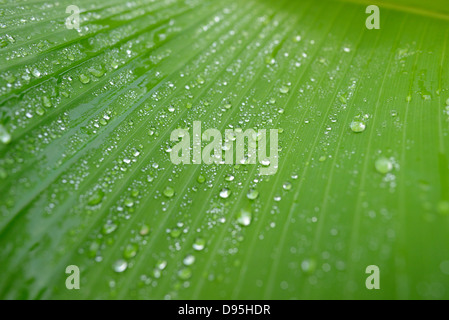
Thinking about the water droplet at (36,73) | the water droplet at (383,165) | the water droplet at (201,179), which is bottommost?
the water droplet at (201,179)

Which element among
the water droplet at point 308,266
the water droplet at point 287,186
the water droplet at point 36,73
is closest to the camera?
the water droplet at point 308,266

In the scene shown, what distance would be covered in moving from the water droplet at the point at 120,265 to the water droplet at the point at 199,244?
125 mm

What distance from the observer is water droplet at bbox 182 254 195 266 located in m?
0.52

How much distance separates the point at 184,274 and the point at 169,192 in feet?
0.55

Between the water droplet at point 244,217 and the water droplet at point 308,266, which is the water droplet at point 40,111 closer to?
the water droplet at point 244,217

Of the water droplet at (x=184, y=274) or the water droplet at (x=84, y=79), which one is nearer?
the water droplet at (x=184, y=274)

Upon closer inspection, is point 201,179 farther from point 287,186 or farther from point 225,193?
point 287,186

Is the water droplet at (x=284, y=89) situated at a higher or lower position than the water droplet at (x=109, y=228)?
higher

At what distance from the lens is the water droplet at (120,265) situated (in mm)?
509

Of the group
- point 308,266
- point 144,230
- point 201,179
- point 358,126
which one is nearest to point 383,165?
point 358,126

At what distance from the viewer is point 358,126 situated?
0.67 metres

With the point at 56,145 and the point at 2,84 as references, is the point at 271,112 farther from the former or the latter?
the point at 2,84

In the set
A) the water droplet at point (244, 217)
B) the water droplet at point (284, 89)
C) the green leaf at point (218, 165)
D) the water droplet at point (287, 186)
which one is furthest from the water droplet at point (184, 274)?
the water droplet at point (284, 89)

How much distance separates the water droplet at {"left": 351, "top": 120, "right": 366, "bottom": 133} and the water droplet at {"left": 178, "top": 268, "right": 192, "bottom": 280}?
469 millimetres
